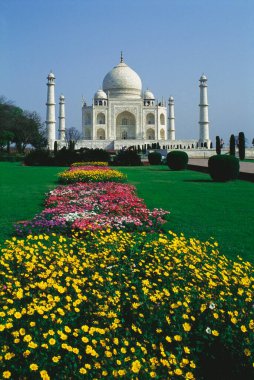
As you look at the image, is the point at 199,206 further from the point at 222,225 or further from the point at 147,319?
the point at 147,319

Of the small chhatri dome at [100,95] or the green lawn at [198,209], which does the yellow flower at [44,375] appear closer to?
the green lawn at [198,209]

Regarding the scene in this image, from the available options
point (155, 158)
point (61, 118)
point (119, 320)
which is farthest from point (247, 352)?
point (61, 118)

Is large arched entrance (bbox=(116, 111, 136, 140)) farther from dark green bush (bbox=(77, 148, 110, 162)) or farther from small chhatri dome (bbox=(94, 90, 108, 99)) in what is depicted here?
dark green bush (bbox=(77, 148, 110, 162))

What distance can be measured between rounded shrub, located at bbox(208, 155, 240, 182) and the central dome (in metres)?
40.2

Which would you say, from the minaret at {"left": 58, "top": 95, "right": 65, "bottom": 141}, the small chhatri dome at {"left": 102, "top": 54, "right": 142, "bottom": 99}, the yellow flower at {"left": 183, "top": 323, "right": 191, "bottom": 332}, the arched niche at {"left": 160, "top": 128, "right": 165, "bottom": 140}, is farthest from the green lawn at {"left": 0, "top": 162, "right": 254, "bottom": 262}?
the small chhatri dome at {"left": 102, "top": 54, "right": 142, "bottom": 99}

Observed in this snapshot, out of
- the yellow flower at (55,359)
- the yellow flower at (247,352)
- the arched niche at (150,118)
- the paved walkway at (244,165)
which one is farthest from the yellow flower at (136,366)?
the arched niche at (150,118)

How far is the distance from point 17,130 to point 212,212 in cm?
3588

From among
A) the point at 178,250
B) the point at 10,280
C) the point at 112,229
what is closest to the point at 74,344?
the point at 10,280

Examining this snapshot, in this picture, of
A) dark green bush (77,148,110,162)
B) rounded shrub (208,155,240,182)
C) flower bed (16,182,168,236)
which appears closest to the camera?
flower bed (16,182,168,236)

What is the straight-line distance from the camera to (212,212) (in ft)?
24.7

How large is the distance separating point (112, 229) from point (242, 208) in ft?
10.8

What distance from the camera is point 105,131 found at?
51.9 m

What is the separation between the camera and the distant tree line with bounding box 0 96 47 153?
37438 mm

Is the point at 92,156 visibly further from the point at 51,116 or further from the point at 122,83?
the point at 122,83
